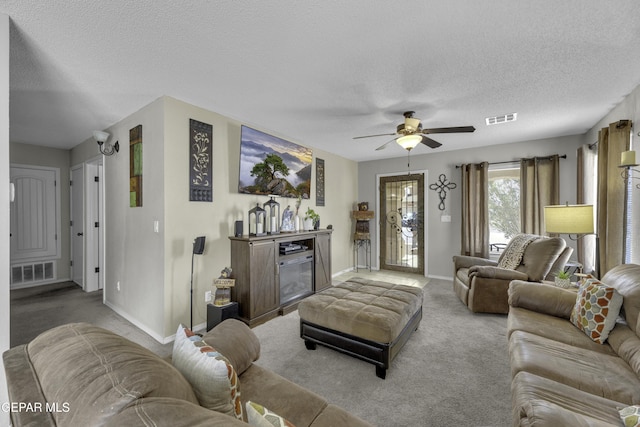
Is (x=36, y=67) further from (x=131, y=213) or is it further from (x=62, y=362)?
(x=62, y=362)

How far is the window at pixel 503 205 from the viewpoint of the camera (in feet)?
15.2

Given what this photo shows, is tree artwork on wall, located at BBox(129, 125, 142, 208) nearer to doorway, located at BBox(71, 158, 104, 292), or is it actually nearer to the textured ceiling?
the textured ceiling

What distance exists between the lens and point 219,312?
9.05 ft

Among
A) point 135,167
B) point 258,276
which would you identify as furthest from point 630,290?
point 135,167

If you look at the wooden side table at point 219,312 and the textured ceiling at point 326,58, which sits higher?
the textured ceiling at point 326,58

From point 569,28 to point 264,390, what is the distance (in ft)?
9.22

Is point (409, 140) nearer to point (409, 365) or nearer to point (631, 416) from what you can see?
point (409, 365)

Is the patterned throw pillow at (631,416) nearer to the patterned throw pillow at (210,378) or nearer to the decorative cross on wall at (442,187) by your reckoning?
the patterned throw pillow at (210,378)

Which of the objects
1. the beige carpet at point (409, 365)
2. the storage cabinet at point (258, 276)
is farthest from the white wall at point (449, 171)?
the storage cabinet at point (258, 276)

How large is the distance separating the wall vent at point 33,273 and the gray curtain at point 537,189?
8.18 m

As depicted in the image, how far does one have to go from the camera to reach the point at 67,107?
2.93 m

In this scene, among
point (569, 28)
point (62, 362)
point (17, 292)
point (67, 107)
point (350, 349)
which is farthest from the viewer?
point (17, 292)

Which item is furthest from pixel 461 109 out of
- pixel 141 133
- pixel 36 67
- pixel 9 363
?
pixel 36 67

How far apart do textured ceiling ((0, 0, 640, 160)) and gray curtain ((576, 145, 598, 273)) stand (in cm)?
58
